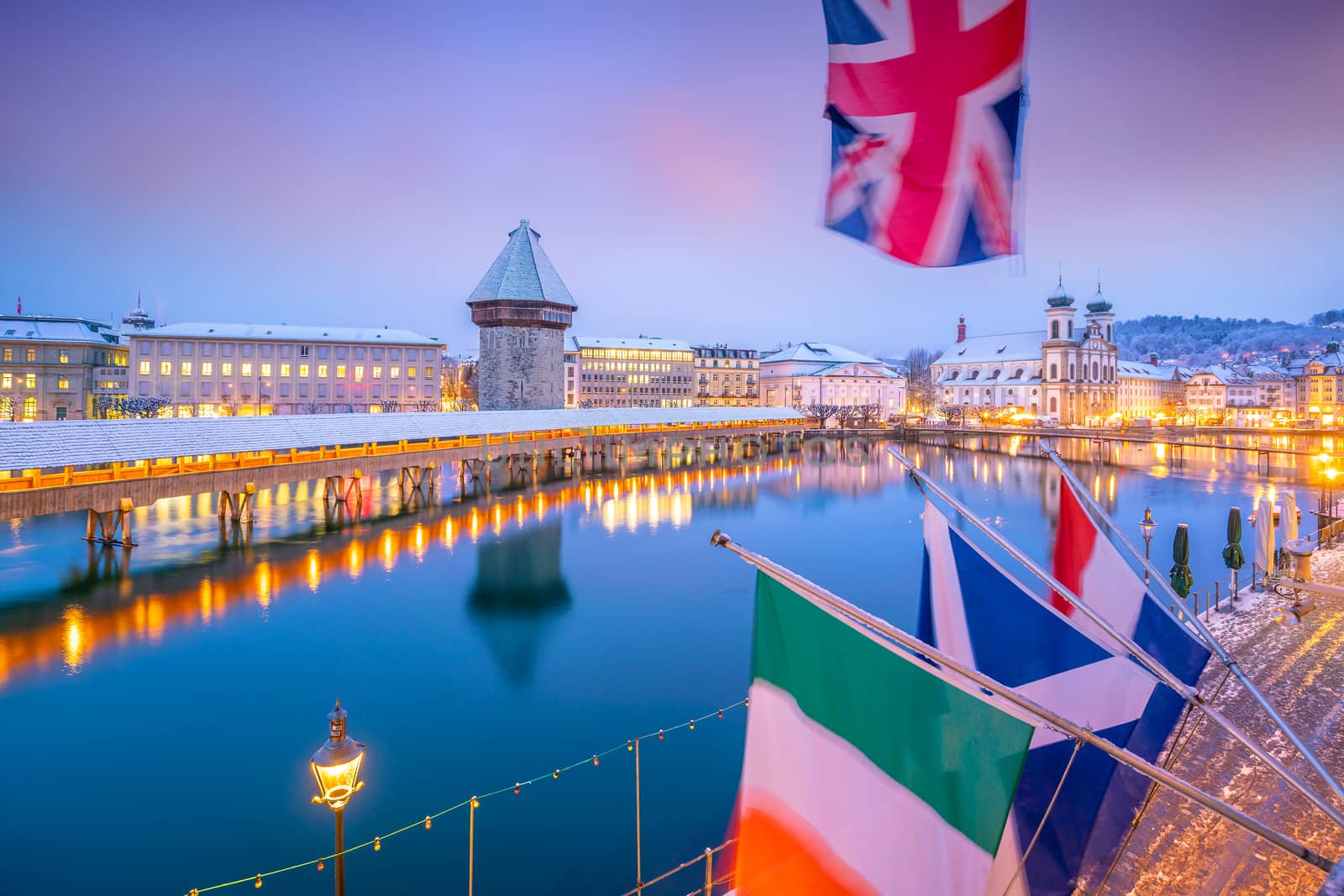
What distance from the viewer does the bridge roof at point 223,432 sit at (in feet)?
62.2

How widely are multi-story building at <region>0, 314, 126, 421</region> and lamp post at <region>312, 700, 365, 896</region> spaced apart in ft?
233

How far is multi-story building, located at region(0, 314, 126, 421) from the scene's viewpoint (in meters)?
58.8

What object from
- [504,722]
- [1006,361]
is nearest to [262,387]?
[504,722]

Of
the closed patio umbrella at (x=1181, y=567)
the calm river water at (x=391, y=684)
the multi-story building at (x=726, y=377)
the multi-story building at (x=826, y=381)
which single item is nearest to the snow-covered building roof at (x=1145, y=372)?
the multi-story building at (x=826, y=381)

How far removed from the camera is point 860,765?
325 cm

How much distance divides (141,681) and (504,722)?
6.81 meters

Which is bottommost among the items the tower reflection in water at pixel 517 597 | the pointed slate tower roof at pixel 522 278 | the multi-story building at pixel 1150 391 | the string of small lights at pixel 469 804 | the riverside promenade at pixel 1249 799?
the tower reflection in water at pixel 517 597

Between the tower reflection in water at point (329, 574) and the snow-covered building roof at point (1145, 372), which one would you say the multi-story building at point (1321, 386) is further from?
the tower reflection in water at point (329, 574)

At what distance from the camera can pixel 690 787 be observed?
9461 mm

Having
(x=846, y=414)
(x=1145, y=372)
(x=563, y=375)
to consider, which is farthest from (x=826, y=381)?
(x=563, y=375)

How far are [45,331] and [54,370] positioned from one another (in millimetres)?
3635

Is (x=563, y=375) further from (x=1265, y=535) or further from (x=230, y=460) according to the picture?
(x=1265, y=535)

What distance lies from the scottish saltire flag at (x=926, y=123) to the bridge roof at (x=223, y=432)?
21965mm

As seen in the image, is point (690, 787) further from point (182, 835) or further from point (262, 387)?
point (262, 387)
